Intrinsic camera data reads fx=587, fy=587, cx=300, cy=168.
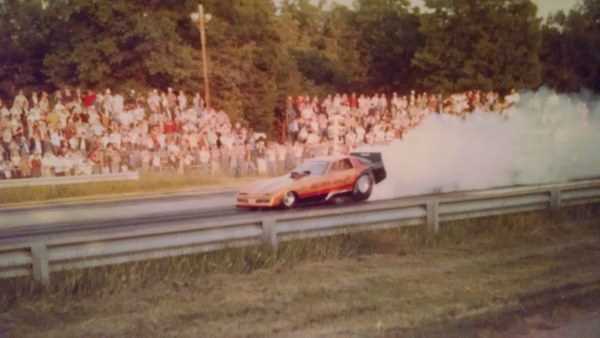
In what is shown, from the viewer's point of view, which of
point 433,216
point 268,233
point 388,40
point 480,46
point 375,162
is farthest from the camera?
point 388,40

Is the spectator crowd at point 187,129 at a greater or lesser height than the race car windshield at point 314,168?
greater

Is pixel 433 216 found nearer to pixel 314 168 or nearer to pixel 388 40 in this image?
pixel 314 168

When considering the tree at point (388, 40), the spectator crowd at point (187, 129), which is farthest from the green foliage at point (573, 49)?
the tree at point (388, 40)

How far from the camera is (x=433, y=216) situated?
1046cm

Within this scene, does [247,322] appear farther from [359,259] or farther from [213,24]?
[213,24]

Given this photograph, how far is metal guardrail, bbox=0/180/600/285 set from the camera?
7.43 meters

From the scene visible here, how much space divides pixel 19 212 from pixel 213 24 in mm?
9266

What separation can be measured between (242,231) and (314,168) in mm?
5319

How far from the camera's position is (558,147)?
65.5 ft

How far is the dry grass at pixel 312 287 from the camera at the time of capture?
19.9 ft

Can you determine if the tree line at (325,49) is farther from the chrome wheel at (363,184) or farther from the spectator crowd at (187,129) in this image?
the chrome wheel at (363,184)

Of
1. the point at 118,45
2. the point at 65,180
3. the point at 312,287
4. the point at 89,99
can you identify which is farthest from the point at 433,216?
the point at 118,45

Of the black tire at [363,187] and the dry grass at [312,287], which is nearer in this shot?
the dry grass at [312,287]

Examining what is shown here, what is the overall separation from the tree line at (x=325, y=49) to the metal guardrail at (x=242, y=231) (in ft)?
26.4
